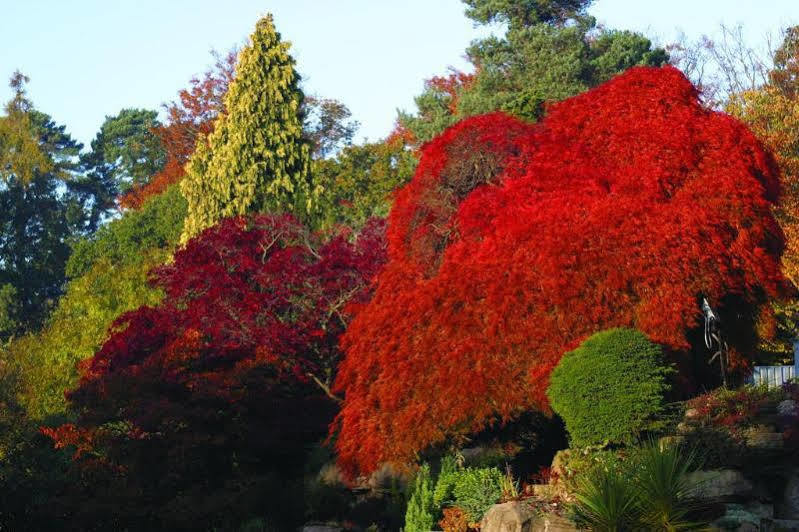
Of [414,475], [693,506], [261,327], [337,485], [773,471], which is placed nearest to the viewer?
[693,506]

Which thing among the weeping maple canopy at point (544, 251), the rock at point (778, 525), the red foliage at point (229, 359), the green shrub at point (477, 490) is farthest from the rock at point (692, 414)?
the red foliage at point (229, 359)

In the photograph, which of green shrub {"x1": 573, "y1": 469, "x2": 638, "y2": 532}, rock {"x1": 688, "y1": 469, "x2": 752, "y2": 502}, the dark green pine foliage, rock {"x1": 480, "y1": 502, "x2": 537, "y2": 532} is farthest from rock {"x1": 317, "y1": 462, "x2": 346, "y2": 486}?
the dark green pine foliage

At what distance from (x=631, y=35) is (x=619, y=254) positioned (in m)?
24.3

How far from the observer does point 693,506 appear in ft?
44.0

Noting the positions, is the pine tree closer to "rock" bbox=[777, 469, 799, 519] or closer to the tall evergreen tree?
"rock" bbox=[777, 469, 799, 519]

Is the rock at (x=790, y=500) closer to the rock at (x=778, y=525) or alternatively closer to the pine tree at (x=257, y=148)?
the rock at (x=778, y=525)

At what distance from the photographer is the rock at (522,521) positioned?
13.5 m

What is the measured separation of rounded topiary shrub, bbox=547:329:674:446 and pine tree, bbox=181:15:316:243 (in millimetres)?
14498

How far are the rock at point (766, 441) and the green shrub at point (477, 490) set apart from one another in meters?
3.28

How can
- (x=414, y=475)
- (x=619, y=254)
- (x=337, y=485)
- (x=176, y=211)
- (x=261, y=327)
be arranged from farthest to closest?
(x=176, y=211) → (x=261, y=327) → (x=337, y=485) → (x=414, y=475) → (x=619, y=254)

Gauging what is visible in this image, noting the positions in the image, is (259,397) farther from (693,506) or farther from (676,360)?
(693,506)

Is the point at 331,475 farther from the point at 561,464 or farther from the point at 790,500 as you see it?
the point at 790,500

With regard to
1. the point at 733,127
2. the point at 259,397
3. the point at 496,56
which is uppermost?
the point at 496,56

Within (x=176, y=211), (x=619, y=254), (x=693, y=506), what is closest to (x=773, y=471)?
(x=693, y=506)
